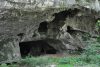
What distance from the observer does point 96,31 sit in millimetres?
12258

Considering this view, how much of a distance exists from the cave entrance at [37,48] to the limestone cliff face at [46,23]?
18.1 inches

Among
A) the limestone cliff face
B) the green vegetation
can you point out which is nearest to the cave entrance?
the limestone cliff face

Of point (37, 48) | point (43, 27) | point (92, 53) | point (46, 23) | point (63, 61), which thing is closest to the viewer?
point (63, 61)

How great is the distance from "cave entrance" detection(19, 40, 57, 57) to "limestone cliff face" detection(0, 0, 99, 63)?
46 cm

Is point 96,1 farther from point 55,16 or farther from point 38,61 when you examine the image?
point 38,61

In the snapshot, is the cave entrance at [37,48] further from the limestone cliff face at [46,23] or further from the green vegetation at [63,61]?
the green vegetation at [63,61]

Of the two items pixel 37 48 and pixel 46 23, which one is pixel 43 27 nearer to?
pixel 46 23

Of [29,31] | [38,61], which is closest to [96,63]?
[38,61]

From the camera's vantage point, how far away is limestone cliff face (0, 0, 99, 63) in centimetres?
797

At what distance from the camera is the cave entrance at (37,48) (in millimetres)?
11383

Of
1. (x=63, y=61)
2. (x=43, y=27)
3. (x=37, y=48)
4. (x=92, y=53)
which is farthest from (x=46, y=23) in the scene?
(x=92, y=53)

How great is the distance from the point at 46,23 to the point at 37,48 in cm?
175

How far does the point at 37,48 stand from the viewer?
11.5 metres

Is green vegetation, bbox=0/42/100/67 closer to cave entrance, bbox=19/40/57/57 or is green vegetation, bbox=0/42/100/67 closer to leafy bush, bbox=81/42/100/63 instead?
leafy bush, bbox=81/42/100/63
